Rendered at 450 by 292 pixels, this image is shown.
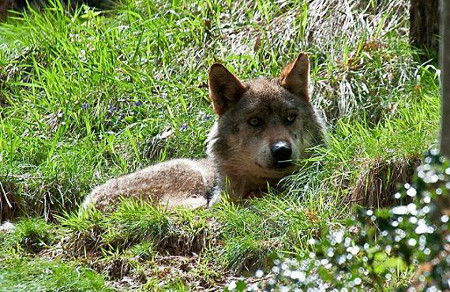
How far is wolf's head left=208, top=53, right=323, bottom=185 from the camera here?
7.68 meters

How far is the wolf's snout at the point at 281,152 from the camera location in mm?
7516

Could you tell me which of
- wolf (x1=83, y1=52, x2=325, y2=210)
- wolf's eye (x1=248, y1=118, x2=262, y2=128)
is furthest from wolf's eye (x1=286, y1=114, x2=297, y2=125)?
wolf's eye (x1=248, y1=118, x2=262, y2=128)

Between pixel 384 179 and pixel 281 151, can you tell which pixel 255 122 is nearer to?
pixel 281 151

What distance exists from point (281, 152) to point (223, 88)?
909mm

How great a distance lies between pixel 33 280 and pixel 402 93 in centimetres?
406

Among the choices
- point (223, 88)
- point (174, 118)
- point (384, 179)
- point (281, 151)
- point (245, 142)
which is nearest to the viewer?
point (384, 179)

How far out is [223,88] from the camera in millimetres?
8039

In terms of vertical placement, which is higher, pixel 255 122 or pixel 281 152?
pixel 255 122

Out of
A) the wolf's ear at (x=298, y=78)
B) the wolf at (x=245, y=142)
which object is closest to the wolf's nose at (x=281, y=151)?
the wolf at (x=245, y=142)

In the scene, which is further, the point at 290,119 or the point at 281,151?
the point at 290,119

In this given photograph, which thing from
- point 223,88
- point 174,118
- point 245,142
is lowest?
point 174,118

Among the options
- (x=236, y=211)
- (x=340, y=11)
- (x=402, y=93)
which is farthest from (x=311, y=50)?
(x=236, y=211)

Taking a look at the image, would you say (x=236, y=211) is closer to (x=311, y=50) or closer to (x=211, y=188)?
(x=211, y=188)

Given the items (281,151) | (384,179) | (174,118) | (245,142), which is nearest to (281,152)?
(281,151)
